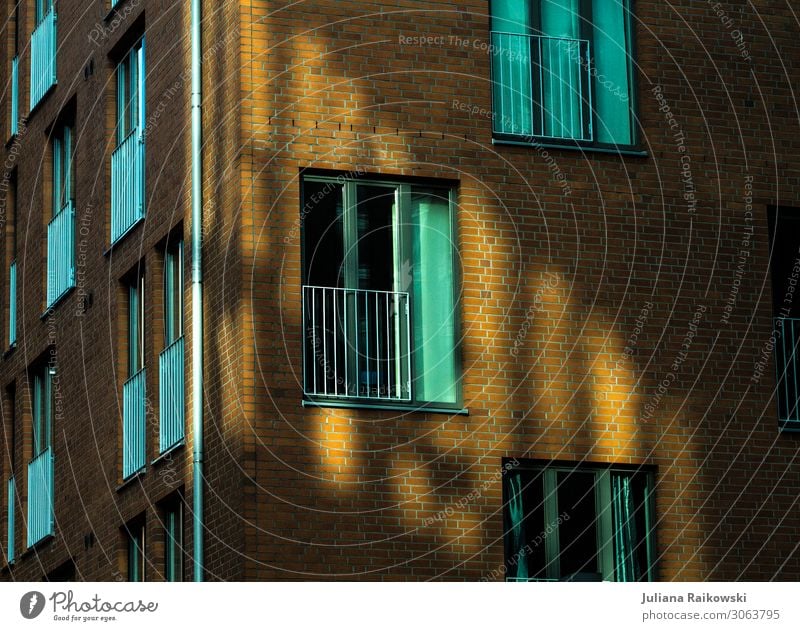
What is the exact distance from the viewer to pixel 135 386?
27.4m

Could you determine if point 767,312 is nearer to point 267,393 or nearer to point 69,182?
point 267,393

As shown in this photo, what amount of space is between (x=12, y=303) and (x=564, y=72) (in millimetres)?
12551

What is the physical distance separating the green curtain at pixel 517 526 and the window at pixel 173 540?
166 inches

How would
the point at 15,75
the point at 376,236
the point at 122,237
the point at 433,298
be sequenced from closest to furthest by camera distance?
1. the point at 376,236
2. the point at 433,298
3. the point at 122,237
4. the point at 15,75

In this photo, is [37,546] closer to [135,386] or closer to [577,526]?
[135,386]

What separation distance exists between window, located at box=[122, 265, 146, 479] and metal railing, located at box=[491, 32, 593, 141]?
5.71 meters

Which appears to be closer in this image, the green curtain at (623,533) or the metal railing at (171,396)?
the green curtain at (623,533)

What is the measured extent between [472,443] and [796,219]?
560 cm

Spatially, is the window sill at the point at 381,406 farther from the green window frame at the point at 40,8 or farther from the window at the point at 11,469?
the green window frame at the point at 40,8

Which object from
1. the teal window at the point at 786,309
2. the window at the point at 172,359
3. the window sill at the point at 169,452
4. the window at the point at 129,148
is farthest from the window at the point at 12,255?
the teal window at the point at 786,309

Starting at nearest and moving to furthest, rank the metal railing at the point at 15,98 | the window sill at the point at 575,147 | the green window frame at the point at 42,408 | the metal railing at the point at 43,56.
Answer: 1. the window sill at the point at 575,147
2. the green window frame at the point at 42,408
3. the metal railing at the point at 43,56
4. the metal railing at the point at 15,98

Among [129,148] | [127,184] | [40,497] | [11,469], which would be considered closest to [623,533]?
[127,184]

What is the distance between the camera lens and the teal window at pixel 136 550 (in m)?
27.1
